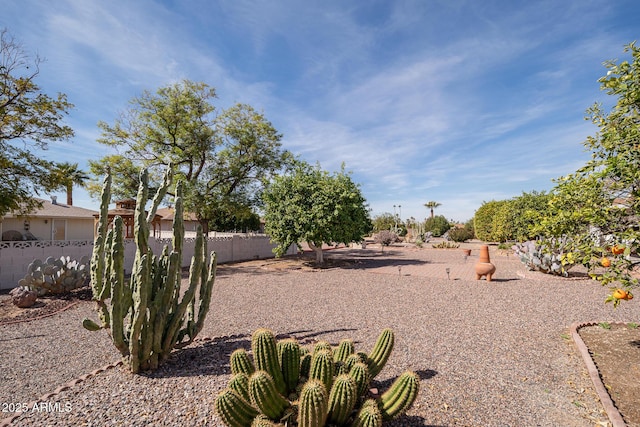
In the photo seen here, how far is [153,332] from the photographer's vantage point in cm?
416

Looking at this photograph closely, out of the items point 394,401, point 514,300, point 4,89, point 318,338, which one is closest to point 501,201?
point 514,300

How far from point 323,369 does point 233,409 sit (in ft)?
2.78

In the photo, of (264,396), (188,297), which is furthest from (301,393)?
(188,297)

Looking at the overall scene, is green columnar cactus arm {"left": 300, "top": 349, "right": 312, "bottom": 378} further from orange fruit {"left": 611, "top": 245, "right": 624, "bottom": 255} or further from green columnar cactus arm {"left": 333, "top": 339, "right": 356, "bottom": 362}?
orange fruit {"left": 611, "top": 245, "right": 624, "bottom": 255}

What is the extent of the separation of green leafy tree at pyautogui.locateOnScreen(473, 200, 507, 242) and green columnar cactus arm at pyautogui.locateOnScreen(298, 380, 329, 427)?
27766 millimetres

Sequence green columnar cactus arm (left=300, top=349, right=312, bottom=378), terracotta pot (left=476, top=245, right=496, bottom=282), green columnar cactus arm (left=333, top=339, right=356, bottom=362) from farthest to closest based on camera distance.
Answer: terracotta pot (left=476, top=245, right=496, bottom=282) → green columnar cactus arm (left=333, top=339, right=356, bottom=362) → green columnar cactus arm (left=300, top=349, right=312, bottom=378)

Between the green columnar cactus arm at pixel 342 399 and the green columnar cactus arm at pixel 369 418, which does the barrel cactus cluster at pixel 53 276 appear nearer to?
the green columnar cactus arm at pixel 342 399

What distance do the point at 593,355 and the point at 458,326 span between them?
2074mm

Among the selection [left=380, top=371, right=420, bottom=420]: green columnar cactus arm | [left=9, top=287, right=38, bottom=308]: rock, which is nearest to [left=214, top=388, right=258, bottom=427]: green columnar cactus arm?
[left=380, top=371, right=420, bottom=420]: green columnar cactus arm

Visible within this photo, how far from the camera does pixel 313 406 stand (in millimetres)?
2457

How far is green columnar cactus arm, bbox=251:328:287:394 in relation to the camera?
3184 mm

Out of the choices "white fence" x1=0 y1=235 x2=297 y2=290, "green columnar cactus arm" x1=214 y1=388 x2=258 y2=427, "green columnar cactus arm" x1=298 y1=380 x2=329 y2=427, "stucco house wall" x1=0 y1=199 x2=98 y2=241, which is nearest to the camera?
"green columnar cactus arm" x1=298 y1=380 x2=329 y2=427

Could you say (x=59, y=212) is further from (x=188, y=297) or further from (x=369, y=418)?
(x=369, y=418)

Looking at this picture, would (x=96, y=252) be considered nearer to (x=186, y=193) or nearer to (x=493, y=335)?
(x=493, y=335)
